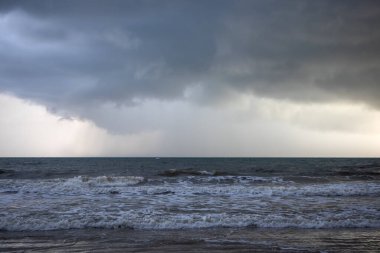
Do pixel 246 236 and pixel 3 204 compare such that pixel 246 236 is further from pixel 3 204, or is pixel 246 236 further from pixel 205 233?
pixel 3 204

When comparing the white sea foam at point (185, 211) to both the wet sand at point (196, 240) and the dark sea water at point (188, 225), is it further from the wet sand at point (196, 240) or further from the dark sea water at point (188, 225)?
the wet sand at point (196, 240)

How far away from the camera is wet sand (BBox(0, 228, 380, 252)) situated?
28.0 ft

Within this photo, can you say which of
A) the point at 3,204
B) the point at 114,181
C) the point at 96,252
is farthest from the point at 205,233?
the point at 114,181

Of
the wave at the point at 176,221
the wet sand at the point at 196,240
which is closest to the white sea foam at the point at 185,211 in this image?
the wave at the point at 176,221

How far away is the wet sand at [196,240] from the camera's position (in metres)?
8.55

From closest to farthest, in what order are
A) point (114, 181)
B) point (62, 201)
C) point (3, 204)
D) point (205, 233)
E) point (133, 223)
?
1. point (205, 233)
2. point (133, 223)
3. point (3, 204)
4. point (62, 201)
5. point (114, 181)

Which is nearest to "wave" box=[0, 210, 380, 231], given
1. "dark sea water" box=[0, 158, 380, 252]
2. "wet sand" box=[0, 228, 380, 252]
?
"dark sea water" box=[0, 158, 380, 252]

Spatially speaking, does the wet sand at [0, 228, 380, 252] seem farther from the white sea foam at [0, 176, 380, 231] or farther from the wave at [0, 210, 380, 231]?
the white sea foam at [0, 176, 380, 231]

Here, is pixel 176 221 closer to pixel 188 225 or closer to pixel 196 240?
pixel 188 225

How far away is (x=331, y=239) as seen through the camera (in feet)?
31.5

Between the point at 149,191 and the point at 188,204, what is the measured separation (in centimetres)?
558

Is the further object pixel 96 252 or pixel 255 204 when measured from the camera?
pixel 255 204

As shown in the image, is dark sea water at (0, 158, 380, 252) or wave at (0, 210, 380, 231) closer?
dark sea water at (0, 158, 380, 252)

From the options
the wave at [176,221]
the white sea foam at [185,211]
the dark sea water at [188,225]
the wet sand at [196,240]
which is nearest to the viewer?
the wet sand at [196,240]
